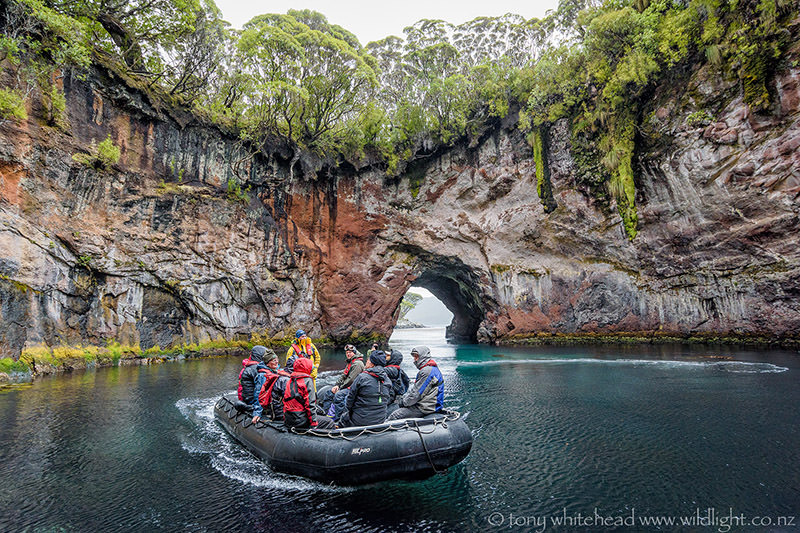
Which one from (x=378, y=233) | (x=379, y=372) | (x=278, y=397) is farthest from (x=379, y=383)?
(x=378, y=233)

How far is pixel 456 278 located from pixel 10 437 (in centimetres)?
3095

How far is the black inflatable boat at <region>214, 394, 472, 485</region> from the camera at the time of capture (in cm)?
643

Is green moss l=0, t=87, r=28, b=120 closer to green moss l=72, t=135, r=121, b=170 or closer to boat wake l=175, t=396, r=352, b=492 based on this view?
green moss l=72, t=135, r=121, b=170

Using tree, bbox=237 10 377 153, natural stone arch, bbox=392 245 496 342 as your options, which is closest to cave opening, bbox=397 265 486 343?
natural stone arch, bbox=392 245 496 342

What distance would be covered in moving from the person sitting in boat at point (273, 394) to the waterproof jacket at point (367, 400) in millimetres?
1400

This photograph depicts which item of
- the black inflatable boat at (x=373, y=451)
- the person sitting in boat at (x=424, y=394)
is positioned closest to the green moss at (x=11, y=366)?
the black inflatable boat at (x=373, y=451)

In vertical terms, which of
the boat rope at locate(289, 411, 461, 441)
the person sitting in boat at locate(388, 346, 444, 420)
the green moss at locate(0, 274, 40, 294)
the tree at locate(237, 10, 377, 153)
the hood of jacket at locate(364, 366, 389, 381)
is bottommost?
the boat rope at locate(289, 411, 461, 441)

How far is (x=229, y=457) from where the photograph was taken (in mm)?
7926

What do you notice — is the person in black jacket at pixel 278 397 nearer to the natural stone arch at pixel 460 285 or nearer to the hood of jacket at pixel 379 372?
the hood of jacket at pixel 379 372

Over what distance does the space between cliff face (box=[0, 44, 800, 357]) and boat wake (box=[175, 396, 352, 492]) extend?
1207 cm

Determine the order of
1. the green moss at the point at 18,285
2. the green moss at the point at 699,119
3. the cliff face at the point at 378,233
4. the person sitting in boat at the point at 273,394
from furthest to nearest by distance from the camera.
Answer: the green moss at the point at 699,119 < the cliff face at the point at 378,233 < the green moss at the point at 18,285 < the person sitting in boat at the point at 273,394

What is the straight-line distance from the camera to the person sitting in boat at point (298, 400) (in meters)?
7.27

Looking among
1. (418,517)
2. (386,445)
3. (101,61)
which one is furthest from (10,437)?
(101,61)

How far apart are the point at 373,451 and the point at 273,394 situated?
2712 mm
